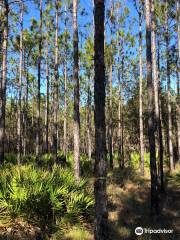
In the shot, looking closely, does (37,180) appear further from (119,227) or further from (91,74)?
(91,74)

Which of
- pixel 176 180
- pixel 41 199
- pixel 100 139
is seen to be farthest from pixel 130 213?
pixel 100 139

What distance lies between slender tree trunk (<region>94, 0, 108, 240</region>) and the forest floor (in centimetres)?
136

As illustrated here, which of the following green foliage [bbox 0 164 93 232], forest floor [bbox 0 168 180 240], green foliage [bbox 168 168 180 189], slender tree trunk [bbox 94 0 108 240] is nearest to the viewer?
slender tree trunk [bbox 94 0 108 240]

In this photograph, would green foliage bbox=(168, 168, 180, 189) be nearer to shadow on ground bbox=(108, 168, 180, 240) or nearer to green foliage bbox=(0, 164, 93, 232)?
shadow on ground bbox=(108, 168, 180, 240)

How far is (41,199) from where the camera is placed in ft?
27.6

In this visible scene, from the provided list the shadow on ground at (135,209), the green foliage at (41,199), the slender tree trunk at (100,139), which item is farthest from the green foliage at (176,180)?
the slender tree trunk at (100,139)

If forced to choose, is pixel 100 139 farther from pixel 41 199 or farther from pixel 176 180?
pixel 176 180

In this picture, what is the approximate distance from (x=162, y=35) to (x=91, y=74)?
32.8ft

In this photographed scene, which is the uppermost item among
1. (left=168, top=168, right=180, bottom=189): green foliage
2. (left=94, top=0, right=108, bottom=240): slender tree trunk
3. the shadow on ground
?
(left=94, top=0, right=108, bottom=240): slender tree trunk

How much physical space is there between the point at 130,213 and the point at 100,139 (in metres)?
6.27

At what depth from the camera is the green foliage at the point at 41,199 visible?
26.8 feet

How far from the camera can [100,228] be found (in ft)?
22.6

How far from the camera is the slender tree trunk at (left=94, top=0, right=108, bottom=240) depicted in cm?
690

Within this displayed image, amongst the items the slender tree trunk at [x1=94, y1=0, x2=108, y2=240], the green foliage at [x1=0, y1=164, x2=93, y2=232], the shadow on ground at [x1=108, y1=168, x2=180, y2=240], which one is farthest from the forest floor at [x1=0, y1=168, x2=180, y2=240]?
the slender tree trunk at [x1=94, y1=0, x2=108, y2=240]
